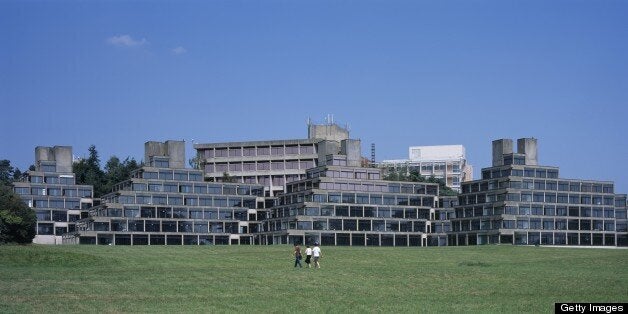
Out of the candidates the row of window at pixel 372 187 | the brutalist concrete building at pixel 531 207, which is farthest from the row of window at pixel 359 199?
the brutalist concrete building at pixel 531 207

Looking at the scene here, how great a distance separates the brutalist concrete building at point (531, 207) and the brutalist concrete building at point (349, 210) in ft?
29.1

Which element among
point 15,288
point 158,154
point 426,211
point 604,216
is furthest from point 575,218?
point 15,288

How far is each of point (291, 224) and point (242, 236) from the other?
1727 cm

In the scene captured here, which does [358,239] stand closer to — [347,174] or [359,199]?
[359,199]

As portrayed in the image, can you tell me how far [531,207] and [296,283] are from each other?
115689 mm

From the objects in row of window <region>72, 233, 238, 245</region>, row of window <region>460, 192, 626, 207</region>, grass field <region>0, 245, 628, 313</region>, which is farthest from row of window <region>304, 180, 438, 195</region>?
grass field <region>0, 245, 628, 313</region>

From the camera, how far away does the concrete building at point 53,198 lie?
190000 mm

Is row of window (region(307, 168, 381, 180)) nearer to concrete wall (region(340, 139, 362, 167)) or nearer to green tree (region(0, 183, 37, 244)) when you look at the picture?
concrete wall (region(340, 139, 362, 167))

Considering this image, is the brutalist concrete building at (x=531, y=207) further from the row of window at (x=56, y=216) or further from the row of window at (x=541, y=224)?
the row of window at (x=56, y=216)

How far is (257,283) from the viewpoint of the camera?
71.6 metres

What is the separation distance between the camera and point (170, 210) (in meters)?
182

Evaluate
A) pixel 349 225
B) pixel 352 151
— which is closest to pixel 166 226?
pixel 349 225

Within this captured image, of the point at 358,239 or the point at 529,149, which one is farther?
the point at 529,149

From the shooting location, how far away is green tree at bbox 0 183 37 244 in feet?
463
